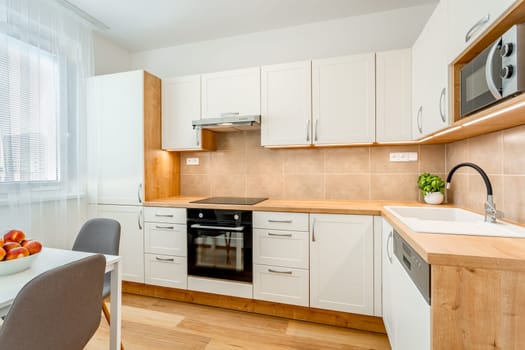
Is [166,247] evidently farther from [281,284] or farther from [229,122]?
[229,122]

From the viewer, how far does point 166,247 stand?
8.12 ft

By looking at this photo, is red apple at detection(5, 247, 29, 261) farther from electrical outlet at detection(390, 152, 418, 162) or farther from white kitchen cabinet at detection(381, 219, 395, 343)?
electrical outlet at detection(390, 152, 418, 162)

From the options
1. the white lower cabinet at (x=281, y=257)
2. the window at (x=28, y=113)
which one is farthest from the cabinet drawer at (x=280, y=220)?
the window at (x=28, y=113)

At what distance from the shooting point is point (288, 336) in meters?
1.96

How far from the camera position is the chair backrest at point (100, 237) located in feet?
5.62

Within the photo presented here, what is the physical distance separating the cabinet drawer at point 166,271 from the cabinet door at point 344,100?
168 cm

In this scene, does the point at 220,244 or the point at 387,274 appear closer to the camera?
the point at 387,274

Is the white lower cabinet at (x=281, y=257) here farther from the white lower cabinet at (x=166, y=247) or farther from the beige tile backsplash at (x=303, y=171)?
the white lower cabinet at (x=166, y=247)

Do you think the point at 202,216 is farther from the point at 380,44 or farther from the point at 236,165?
the point at 380,44

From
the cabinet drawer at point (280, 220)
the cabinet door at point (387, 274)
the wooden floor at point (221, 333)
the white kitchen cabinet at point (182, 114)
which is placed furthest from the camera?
the white kitchen cabinet at point (182, 114)

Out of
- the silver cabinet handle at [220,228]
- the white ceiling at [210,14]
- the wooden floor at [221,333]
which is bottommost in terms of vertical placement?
the wooden floor at [221,333]

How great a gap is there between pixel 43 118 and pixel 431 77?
289cm

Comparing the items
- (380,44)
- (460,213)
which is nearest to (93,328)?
(460,213)

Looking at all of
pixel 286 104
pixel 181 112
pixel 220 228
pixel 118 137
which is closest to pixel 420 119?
pixel 286 104
